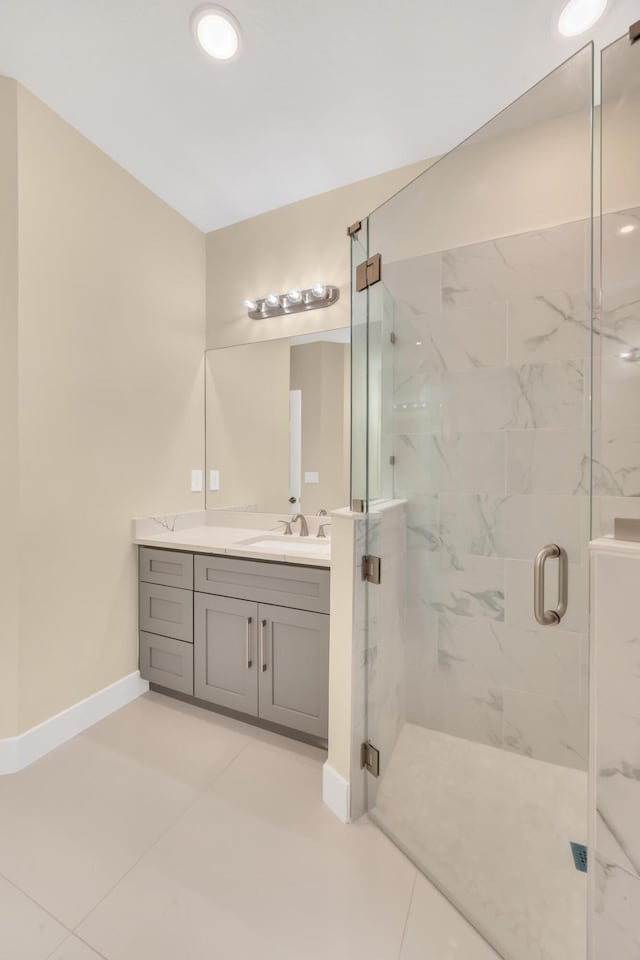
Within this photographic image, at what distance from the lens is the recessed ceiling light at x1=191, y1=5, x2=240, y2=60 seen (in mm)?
1419

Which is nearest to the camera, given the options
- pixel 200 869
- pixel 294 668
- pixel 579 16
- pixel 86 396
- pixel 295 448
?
pixel 200 869

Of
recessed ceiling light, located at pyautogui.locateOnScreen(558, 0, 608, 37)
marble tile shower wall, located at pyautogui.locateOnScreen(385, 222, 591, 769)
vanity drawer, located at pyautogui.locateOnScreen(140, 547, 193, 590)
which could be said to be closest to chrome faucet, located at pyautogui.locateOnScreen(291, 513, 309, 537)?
vanity drawer, located at pyautogui.locateOnScreen(140, 547, 193, 590)

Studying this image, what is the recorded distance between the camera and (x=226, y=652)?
2.08 meters

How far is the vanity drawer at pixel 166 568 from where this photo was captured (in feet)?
7.19

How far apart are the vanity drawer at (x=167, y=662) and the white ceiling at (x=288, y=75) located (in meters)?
2.51

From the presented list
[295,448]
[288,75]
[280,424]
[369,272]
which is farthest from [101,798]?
[288,75]

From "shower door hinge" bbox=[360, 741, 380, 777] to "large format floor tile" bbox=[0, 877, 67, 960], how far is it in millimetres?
955

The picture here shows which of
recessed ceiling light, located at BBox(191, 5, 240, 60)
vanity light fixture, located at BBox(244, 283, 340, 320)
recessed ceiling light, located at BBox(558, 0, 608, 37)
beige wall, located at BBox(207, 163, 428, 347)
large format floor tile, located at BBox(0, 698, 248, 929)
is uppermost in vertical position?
recessed ceiling light, located at BBox(191, 5, 240, 60)

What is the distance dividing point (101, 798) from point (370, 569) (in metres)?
1.35

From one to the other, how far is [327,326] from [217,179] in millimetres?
974

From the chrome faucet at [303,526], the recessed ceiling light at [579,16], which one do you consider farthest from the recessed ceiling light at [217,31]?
the chrome faucet at [303,526]

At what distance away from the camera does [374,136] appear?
1950 mm

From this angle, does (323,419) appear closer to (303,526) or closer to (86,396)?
(303,526)

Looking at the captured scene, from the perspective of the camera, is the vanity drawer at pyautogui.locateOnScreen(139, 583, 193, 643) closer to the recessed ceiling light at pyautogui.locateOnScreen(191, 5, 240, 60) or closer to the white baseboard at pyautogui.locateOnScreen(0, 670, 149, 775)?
the white baseboard at pyautogui.locateOnScreen(0, 670, 149, 775)
